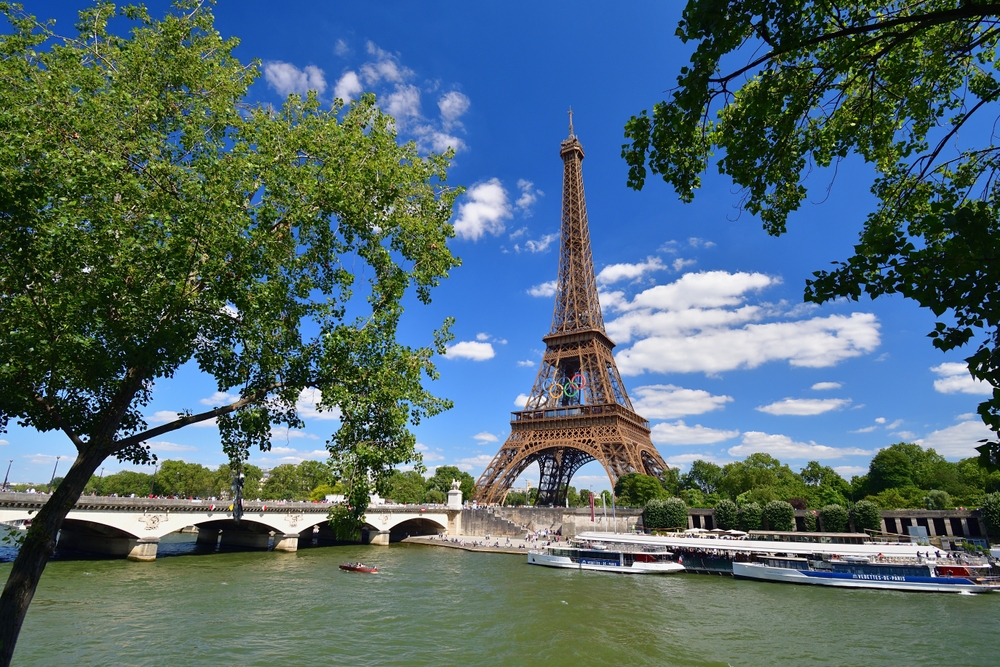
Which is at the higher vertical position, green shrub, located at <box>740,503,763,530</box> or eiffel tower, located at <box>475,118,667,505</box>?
eiffel tower, located at <box>475,118,667,505</box>

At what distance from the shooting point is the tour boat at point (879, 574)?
91.1 ft

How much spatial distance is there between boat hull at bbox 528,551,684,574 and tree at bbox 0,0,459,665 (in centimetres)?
3186

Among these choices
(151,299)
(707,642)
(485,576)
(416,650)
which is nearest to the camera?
(151,299)

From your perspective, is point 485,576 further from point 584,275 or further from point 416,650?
point 584,275

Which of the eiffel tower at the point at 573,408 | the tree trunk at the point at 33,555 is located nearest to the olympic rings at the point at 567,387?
the eiffel tower at the point at 573,408

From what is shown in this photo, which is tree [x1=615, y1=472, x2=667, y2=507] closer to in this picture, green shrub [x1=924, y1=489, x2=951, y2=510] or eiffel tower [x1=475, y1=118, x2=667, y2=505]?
eiffel tower [x1=475, y1=118, x2=667, y2=505]

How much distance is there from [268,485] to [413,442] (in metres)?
90.1

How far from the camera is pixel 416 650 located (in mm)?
16250

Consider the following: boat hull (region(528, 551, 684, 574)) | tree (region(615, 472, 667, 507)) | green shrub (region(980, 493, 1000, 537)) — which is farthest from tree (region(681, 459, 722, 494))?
boat hull (region(528, 551, 684, 574))

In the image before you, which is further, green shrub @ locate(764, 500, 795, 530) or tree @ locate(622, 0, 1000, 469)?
green shrub @ locate(764, 500, 795, 530)

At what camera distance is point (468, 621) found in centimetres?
2008

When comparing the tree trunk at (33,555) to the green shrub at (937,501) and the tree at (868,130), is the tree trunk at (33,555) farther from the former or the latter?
the green shrub at (937,501)

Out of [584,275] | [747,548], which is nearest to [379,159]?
[747,548]

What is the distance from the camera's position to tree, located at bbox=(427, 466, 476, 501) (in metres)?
102
